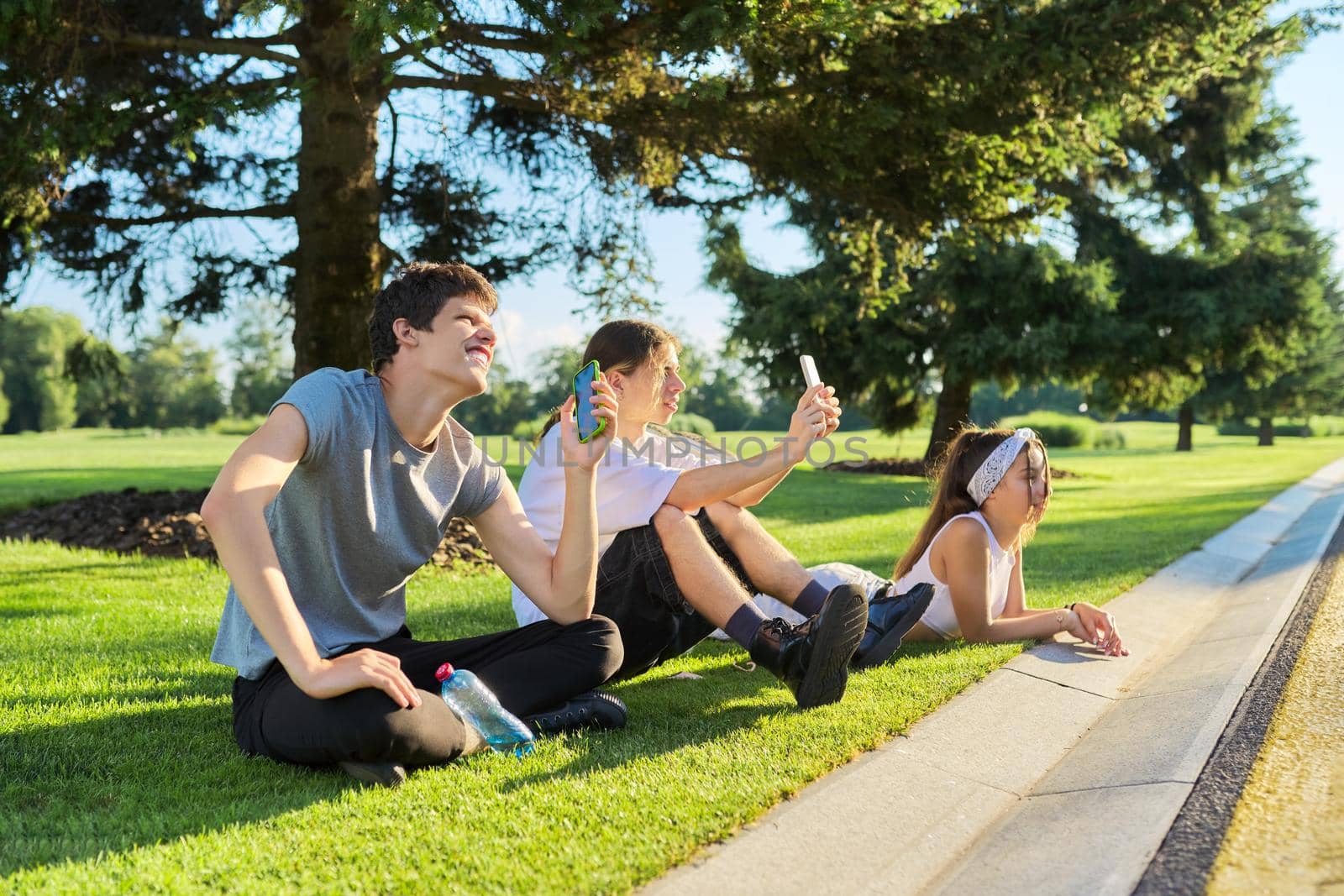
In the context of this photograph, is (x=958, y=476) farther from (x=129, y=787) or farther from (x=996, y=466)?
(x=129, y=787)

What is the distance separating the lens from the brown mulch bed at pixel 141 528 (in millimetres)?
8688

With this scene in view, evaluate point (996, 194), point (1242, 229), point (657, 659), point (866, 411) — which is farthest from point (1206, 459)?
point (657, 659)

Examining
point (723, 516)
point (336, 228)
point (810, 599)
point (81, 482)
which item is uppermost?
point (336, 228)

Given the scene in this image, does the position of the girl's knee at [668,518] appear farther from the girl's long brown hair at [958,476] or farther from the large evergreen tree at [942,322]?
the large evergreen tree at [942,322]

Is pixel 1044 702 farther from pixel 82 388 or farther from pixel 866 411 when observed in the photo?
pixel 866 411

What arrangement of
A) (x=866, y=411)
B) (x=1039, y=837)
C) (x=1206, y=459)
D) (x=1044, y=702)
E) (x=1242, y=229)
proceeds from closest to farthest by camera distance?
(x=1039, y=837) < (x=1044, y=702) < (x=1242, y=229) < (x=866, y=411) < (x=1206, y=459)

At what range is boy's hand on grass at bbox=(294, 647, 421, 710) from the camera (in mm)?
2688

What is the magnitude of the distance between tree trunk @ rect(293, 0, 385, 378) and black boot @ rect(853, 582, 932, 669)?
5.55 meters

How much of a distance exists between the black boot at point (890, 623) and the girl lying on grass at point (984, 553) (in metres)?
0.46

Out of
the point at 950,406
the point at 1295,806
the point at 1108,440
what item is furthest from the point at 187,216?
the point at 1108,440

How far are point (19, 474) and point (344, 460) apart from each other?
19.5 metres

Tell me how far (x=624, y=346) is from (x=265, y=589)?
1809 millimetres

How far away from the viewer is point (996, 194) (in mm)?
8266

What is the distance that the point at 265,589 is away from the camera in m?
2.69
